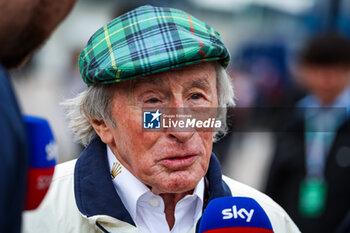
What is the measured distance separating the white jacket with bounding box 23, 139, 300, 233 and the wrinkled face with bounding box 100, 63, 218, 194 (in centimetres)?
13

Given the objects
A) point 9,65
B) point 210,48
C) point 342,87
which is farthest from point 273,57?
point 9,65

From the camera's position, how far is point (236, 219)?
1853 mm

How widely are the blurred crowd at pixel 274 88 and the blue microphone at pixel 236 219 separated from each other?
1008mm

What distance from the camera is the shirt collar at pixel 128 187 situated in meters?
2.31

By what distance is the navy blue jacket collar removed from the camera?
2205mm

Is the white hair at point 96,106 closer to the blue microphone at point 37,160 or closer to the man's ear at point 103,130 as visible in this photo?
the man's ear at point 103,130

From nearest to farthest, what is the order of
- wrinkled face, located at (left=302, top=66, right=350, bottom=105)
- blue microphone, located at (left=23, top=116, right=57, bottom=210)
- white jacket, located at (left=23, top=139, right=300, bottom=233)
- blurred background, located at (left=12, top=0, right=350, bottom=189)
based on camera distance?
blue microphone, located at (left=23, top=116, right=57, bottom=210) < white jacket, located at (left=23, top=139, right=300, bottom=233) < wrinkled face, located at (left=302, top=66, right=350, bottom=105) < blurred background, located at (left=12, top=0, right=350, bottom=189)

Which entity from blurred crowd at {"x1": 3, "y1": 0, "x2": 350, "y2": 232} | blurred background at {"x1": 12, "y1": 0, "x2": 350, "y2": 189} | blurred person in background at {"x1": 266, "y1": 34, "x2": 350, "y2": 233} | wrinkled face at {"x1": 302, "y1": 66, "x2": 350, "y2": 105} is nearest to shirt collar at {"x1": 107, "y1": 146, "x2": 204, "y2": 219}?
blurred crowd at {"x1": 3, "y1": 0, "x2": 350, "y2": 232}

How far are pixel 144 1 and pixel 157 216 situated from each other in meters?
5.82

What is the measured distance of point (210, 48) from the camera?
88.1 inches

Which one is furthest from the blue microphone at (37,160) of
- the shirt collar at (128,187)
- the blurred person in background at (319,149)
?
the blurred person in background at (319,149)

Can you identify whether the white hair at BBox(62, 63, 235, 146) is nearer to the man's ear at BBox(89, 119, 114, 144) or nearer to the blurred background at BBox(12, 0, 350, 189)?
the man's ear at BBox(89, 119, 114, 144)

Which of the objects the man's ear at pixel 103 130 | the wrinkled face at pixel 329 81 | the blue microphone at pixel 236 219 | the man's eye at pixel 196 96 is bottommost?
the wrinkled face at pixel 329 81

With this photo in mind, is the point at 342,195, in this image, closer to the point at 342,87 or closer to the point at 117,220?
the point at 342,87
